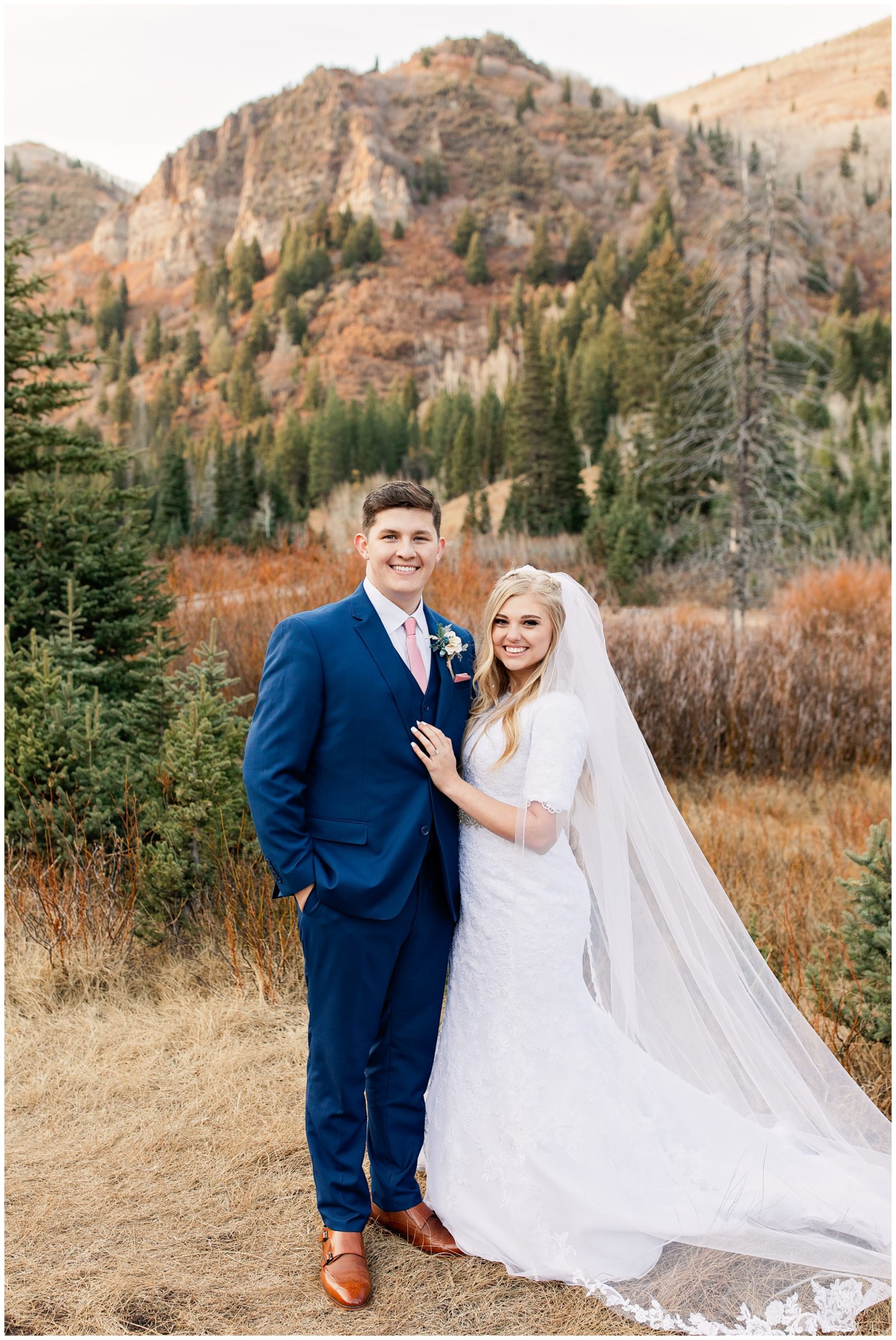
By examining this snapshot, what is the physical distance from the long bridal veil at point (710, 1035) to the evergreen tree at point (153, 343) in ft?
197

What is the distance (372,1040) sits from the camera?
257cm

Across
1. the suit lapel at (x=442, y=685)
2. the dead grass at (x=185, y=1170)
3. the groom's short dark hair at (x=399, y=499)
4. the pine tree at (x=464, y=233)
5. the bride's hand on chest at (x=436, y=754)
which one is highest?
the pine tree at (x=464, y=233)

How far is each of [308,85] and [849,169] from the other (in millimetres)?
39765

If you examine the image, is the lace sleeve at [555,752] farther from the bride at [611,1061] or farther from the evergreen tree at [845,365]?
the evergreen tree at [845,365]

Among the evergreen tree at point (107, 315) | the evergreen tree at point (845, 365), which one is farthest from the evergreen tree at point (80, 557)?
the evergreen tree at point (107, 315)

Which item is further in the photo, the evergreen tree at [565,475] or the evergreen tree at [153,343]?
the evergreen tree at [153,343]

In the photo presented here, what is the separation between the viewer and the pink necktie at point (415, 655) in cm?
259

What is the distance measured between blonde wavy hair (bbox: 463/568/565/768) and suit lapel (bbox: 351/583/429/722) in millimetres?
287

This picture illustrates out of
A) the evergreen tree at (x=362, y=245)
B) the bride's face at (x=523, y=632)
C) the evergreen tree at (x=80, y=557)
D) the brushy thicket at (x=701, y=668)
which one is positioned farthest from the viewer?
the evergreen tree at (x=362, y=245)

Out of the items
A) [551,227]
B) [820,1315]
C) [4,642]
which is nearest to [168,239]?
[551,227]

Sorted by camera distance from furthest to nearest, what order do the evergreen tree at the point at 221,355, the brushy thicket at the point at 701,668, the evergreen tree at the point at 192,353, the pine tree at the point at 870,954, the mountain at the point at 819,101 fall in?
the mountain at the point at 819,101, the evergreen tree at the point at 192,353, the evergreen tree at the point at 221,355, the brushy thicket at the point at 701,668, the pine tree at the point at 870,954

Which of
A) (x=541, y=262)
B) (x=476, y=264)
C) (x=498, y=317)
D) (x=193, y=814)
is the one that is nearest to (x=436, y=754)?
(x=193, y=814)

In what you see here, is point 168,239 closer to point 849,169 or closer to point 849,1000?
point 849,169

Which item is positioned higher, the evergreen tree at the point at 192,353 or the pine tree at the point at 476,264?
the pine tree at the point at 476,264
